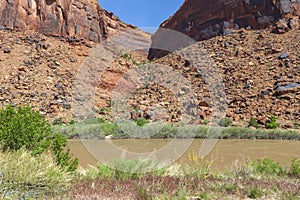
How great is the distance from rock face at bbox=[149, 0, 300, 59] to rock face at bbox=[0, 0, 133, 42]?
14120mm

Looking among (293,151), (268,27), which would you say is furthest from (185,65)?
(293,151)

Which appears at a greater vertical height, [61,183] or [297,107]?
[297,107]

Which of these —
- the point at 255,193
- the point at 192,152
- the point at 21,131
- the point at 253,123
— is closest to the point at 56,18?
the point at 253,123

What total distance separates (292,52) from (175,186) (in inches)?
1078

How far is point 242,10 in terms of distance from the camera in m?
37.5

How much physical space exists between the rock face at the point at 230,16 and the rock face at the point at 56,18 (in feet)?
46.3

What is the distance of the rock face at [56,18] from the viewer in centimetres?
3478

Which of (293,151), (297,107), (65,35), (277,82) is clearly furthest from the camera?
(65,35)

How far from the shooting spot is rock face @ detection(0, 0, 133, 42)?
114ft

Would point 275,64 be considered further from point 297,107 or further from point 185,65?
point 185,65

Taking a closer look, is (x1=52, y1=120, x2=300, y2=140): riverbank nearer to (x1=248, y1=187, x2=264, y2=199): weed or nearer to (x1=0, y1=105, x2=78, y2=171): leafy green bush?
(x1=0, y1=105, x2=78, y2=171): leafy green bush

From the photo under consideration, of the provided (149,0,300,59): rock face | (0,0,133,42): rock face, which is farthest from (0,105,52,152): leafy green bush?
(0,0,133,42): rock face

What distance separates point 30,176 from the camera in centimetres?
475

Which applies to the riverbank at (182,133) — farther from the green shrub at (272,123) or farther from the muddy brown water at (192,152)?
the muddy brown water at (192,152)
